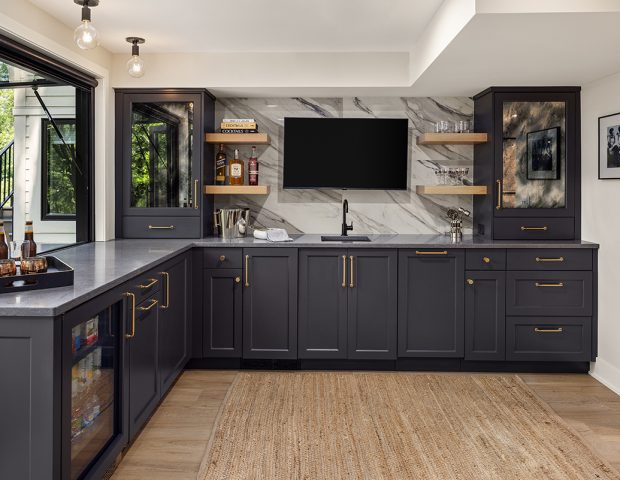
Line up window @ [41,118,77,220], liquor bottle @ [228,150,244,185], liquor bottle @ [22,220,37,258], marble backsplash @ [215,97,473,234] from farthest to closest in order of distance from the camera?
marble backsplash @ [215,97,473,234], liquor bottle @ [228,150,244,185], window @ [41,118,77,220], liquor bottle @ [22,220,37,258]

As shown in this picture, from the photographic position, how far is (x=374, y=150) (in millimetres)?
4695

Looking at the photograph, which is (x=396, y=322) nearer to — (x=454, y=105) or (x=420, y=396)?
(x=420, y=396)

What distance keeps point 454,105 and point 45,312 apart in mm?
3818

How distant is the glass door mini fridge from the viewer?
2020mm

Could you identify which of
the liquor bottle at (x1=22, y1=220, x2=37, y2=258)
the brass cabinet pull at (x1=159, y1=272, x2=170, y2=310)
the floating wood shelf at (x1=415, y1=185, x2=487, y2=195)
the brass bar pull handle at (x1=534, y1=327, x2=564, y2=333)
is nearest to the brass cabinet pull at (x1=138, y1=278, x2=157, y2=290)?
the brass cabinet pull at (x1=159, y1=272, x2=170, y2=310)

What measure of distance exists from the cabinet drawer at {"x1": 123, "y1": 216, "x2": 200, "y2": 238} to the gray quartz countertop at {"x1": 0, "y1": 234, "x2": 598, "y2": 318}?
0.45ft

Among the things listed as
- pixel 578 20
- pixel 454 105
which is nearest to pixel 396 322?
pixel 454 105

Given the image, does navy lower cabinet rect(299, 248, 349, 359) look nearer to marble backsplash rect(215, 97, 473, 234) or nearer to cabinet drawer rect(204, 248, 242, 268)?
cabinet drawer rect(204, 248, 242, 268)

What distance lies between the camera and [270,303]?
13.8ft

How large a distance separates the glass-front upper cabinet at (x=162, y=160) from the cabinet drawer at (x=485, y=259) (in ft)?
6.59

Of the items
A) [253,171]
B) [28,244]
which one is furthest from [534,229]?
[28,244]

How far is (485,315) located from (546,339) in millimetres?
472

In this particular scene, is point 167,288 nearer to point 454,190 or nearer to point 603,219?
point 454,190

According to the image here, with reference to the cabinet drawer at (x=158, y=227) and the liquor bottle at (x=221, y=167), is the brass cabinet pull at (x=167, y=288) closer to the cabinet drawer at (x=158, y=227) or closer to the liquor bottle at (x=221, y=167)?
the cabinet drawer at (x=158, y=227)
